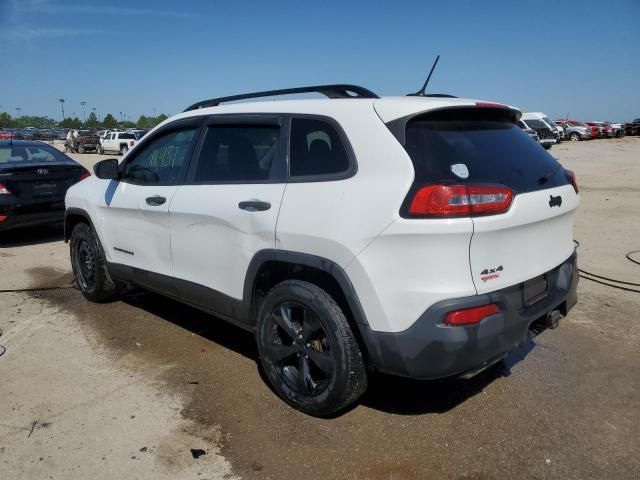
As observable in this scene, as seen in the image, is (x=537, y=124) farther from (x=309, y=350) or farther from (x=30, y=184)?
(x=309, y=350)

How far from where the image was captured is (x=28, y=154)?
26.8 ft

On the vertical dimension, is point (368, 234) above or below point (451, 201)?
below

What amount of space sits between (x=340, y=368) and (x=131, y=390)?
1.52 metres

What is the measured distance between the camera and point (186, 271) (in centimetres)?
386

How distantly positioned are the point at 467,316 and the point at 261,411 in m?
1.44

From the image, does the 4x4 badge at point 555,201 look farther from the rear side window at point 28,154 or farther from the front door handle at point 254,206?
the rear side window at point 28,154

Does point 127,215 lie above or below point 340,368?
above

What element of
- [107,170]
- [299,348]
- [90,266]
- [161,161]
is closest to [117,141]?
[90,266]

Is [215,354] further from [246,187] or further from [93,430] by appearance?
[246,187]

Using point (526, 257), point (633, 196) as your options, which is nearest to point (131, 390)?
point (526, 257)

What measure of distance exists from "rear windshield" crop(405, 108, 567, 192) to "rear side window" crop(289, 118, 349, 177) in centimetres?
42

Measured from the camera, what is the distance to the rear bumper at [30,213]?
7344 mm

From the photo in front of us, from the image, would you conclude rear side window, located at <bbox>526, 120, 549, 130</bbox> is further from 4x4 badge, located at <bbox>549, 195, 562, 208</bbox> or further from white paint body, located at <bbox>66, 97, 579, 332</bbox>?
4x4 badge, located at <bbox>549, 195, 562, 208</bbox>

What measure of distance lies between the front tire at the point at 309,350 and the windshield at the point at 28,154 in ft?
20.9
